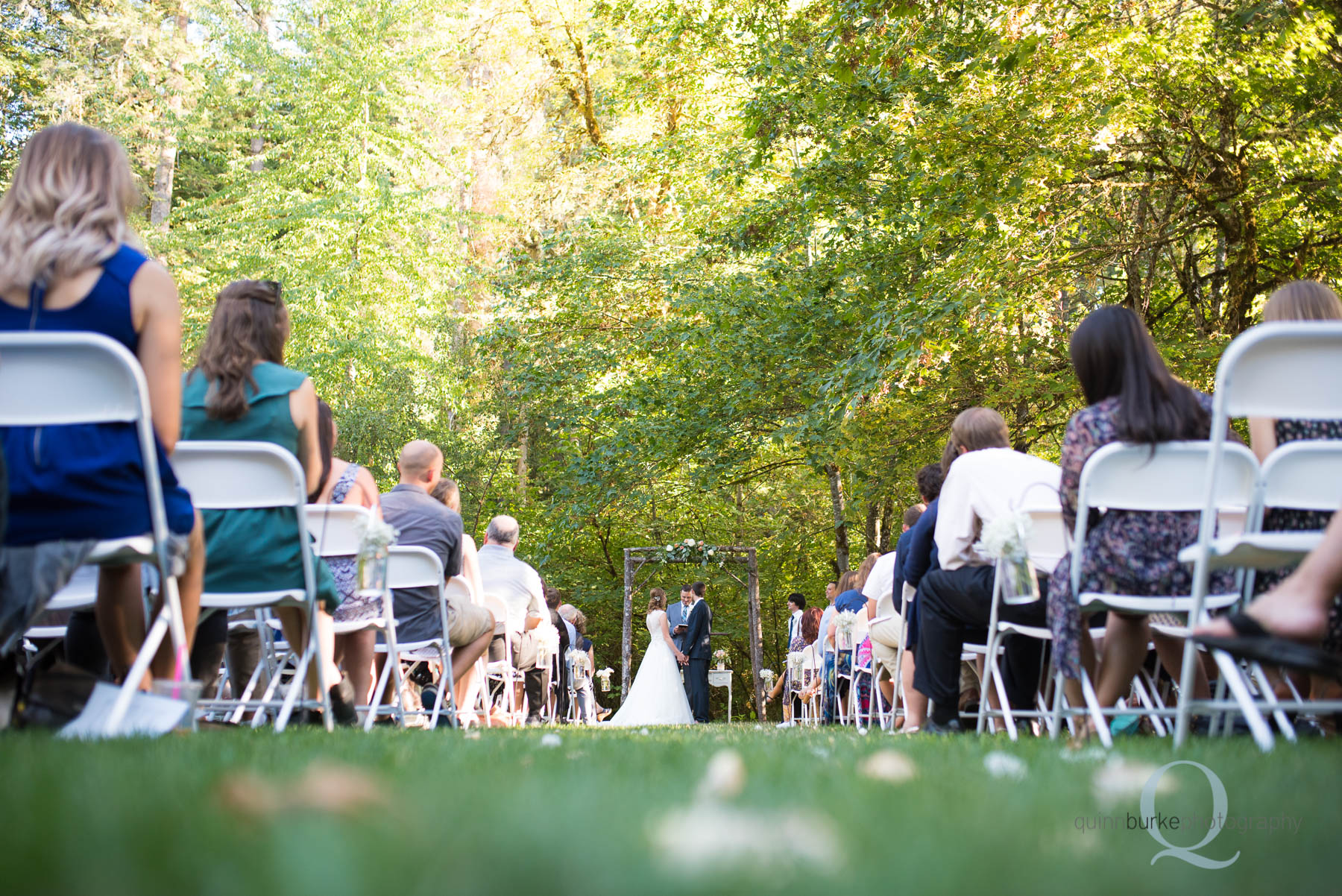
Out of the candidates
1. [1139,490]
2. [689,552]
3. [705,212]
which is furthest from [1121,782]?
[689,552]

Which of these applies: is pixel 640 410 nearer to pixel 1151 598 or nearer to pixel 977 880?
pixel 1151 598

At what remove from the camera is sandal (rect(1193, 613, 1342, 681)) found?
2.04 meters

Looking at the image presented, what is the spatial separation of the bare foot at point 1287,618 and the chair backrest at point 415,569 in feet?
12.9

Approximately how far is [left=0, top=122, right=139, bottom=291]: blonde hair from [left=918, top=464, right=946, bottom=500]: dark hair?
5175 mm

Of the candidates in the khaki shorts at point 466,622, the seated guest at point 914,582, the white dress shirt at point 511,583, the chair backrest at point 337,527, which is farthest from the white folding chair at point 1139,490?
the white dress shirt at point 511,583

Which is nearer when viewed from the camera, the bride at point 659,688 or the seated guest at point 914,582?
the seated guest at point 914,582

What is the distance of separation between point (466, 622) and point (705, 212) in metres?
14.8

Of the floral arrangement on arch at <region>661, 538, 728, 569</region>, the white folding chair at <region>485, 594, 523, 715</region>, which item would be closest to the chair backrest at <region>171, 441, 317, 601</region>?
the white folding chair at <region>485, 594, 523, 715</region>

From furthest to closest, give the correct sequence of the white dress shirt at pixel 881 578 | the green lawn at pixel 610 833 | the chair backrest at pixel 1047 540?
1. the white dress shirt at pixel 881 578
2. the chair backrest at pixel 1047 540
3. the green lawn at pixel 610 833

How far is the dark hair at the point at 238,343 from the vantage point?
13.9 ft

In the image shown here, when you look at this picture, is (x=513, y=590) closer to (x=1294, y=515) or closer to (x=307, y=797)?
(x=1294, y=515)

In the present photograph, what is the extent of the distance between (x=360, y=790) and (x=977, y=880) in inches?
28.4

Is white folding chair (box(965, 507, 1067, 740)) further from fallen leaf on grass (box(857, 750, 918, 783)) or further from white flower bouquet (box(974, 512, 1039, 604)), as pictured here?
fallen leaf on grass (box(857, 750, 918, 783))

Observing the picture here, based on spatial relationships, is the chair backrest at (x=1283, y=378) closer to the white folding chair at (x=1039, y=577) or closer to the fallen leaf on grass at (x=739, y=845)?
the white folding chair at (x=1039, y=577)
